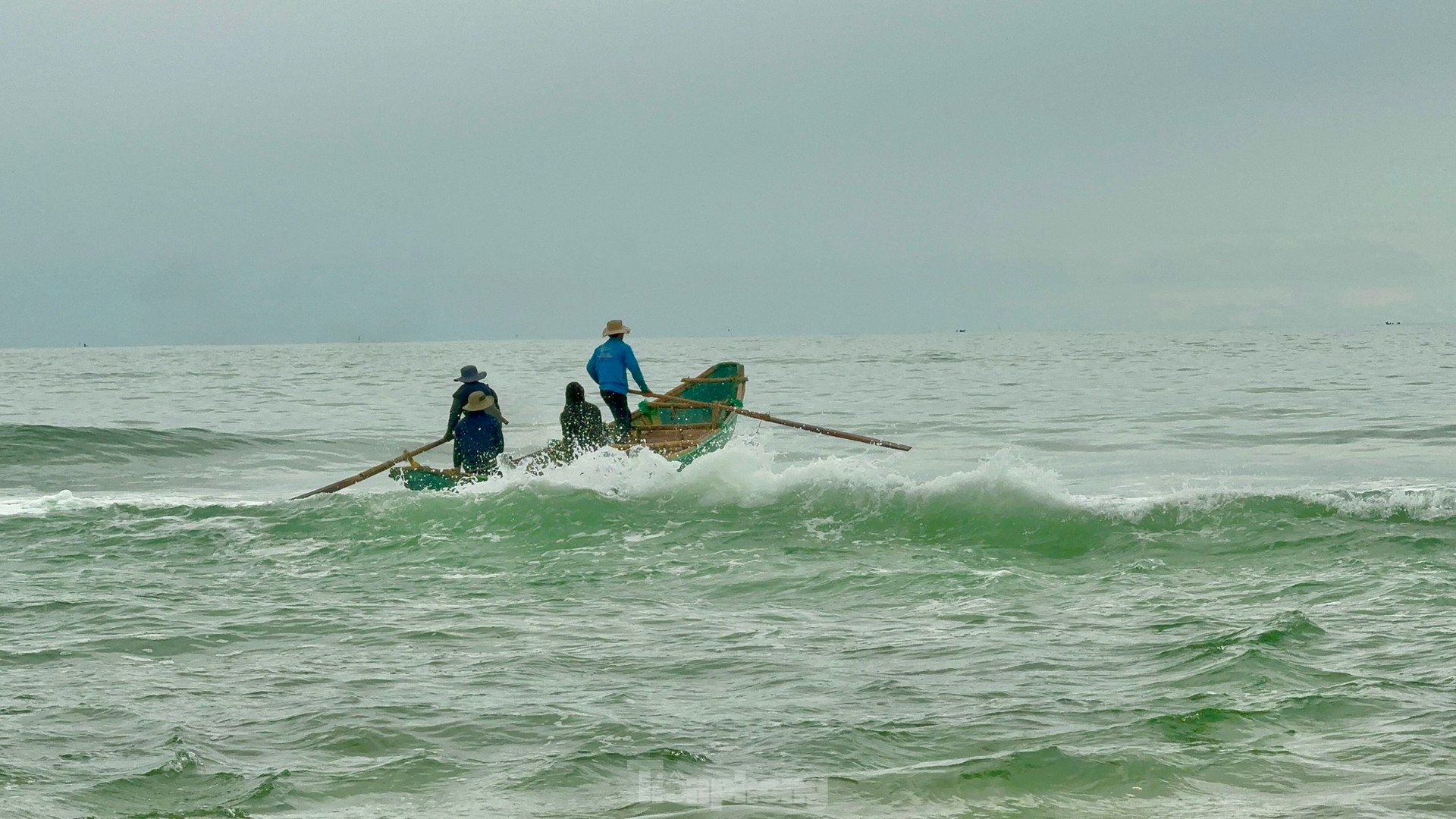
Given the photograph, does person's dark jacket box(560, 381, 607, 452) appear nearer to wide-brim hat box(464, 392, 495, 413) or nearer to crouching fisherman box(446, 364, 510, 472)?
crouching fisherman box(446, 364, 510, 472)


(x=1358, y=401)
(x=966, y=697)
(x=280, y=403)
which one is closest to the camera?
(x=966, y=697)

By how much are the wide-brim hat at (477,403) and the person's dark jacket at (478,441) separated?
15cm

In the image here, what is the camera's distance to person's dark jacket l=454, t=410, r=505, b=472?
578 inches

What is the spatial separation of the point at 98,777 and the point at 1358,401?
34.4 m

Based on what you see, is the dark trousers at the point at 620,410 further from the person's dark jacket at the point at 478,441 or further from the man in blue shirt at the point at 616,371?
the person's dark jacket at the point at 478,441

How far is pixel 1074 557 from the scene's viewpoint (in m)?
11.5

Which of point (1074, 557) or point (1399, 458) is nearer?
point (1074, 557)

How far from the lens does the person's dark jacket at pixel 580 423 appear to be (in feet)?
49.9

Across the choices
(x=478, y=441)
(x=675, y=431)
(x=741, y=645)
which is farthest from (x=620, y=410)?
(x=741, y=645)

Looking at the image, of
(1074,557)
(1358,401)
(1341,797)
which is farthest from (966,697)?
(1358,401)

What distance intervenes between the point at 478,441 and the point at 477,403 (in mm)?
648

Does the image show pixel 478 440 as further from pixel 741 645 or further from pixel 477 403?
pixel 741 645

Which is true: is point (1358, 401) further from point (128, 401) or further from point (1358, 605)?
point (128, 401)

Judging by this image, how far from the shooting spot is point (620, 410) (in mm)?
17359
